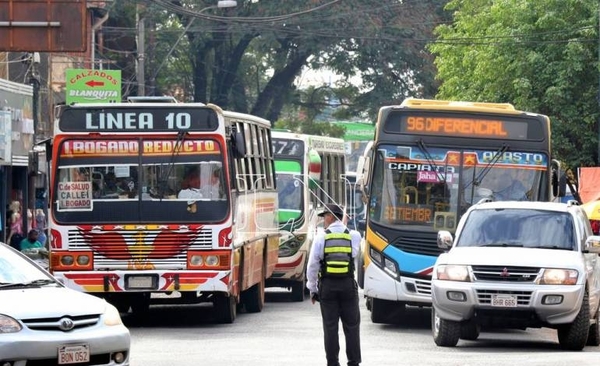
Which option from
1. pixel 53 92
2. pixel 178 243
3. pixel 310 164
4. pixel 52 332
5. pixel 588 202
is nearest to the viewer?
pixel 52 332

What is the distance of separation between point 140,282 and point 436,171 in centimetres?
422

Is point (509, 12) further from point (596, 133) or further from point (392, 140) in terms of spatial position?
point (392, 140)

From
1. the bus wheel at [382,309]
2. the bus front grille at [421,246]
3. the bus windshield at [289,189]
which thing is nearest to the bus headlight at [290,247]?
the bus windshield at [289,189]

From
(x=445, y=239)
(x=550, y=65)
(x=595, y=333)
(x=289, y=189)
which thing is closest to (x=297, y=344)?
(x=445, y=239)

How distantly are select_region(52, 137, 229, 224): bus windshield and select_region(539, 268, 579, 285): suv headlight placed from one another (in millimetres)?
5000

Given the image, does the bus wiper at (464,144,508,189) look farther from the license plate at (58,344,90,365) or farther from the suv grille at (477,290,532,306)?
the license plate at (58,344,90,365)

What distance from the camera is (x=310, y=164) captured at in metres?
28.4

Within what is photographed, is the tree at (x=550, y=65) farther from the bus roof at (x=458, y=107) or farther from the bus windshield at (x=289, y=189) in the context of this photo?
the bus roof at (x=458, y=107)

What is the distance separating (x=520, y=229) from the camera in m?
18.0

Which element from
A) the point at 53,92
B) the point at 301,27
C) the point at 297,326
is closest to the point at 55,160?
the point at 297,326

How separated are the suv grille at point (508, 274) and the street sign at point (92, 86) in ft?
79.4

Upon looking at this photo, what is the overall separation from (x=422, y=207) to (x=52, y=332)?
30.6 feet

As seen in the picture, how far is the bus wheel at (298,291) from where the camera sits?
2764 cm

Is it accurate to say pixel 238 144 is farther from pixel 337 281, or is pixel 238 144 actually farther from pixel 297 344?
pixel 337 281
